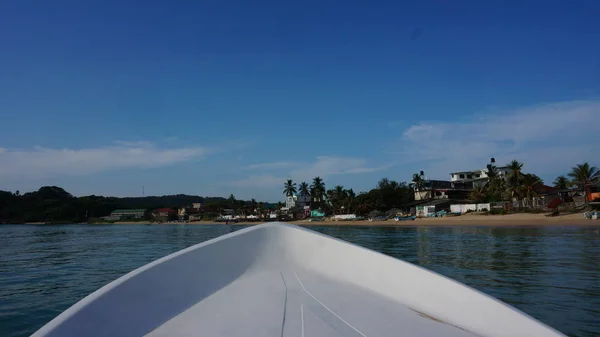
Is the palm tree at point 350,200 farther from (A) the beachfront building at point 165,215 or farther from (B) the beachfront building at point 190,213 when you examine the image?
(A) the beachfront building at point 165,215

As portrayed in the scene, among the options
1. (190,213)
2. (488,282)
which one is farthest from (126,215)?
(488,282)

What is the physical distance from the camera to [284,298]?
10.7 feet

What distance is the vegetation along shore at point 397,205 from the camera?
44.8 metres

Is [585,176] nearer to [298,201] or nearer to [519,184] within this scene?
[519,184]

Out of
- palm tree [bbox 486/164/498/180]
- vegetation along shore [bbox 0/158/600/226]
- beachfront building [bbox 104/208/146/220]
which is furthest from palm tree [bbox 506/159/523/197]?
beachfront building [bbox 104/208/146/220]

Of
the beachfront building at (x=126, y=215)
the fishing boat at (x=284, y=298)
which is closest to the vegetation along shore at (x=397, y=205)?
the beachfront building at (x=126, y=215)

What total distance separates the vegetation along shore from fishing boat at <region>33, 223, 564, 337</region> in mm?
39927

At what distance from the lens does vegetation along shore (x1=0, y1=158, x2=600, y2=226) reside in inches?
1763

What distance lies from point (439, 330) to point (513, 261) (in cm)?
1234

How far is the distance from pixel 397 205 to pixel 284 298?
73518mm

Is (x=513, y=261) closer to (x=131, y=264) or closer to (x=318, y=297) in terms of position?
(x=318, y=297)

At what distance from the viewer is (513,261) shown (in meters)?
13.1

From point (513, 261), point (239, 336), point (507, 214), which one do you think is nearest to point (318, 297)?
point (239, 336)

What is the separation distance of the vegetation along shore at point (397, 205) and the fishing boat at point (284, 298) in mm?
39927
